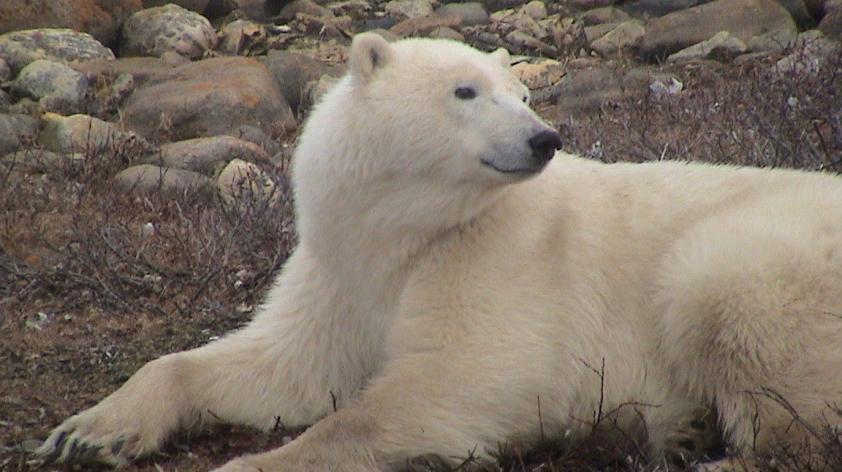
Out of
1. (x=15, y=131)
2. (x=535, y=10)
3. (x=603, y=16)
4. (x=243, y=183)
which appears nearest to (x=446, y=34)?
(x=535, y=10)

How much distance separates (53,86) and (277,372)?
6.89 metres

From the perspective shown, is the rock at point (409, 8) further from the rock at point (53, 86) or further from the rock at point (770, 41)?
the rock at point (53, 86)

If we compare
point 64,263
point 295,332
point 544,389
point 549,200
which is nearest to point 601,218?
point 549,200

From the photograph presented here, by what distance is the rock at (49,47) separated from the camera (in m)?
10.9

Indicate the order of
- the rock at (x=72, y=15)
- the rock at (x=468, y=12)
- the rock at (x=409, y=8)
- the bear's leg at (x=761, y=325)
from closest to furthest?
1. the bear's leg at (x=761, y=325)
2. the rock at (x=72, y=15)
3. the rock at (x=468, y=12)
4. the rock at (x=409, y=8)

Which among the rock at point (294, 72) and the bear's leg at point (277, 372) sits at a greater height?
the bear's leg at point (277, 372)

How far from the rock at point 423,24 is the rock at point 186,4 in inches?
89.7

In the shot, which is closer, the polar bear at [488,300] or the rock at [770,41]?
the polar bear at [488,300]

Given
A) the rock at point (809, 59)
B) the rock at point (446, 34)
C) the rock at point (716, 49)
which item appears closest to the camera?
the rock at point (809, 59)

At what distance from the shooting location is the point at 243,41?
12.9m

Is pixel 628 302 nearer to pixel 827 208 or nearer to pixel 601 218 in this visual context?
pixel 601 218

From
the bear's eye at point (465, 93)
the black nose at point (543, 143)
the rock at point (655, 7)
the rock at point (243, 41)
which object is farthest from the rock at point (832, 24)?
the black nose at point (543, 143)

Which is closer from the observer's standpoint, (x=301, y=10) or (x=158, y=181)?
(x=158, y=181)

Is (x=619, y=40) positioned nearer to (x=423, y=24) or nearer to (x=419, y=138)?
(x=423, y=24)
